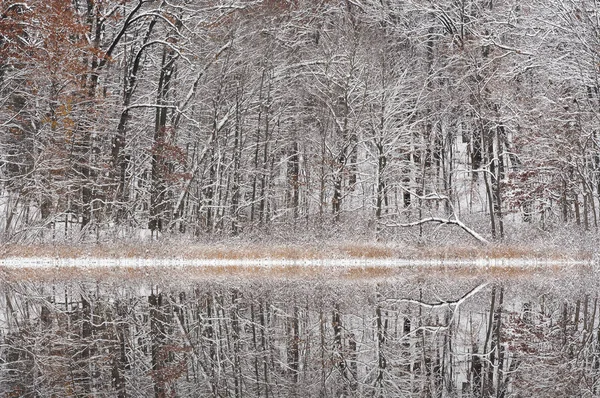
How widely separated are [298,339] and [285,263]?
14156 mm

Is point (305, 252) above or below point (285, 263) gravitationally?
above

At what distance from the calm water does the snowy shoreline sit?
5.66 m

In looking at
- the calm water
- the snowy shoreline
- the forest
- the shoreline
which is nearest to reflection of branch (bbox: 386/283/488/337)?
the calm water

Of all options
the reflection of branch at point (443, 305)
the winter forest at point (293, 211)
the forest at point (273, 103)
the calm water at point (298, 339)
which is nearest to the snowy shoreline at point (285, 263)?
the winter forest at point (293, 211)

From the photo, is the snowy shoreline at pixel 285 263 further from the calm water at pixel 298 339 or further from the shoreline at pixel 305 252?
the calm water at pixel 298 339

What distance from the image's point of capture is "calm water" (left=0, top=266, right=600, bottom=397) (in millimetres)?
7168

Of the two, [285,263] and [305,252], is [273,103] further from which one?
[285,263]

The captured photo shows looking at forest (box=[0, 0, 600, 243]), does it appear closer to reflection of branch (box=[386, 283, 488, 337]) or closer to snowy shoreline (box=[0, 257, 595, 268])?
snowy shoreline (box=[0, 257, 595, 268])

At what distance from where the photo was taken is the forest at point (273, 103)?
26.0 m

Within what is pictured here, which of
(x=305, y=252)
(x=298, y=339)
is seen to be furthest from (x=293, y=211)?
(x=298, y=339)

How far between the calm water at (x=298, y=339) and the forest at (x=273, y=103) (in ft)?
31.9

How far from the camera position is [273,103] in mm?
31250

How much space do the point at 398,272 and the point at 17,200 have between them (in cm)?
1251

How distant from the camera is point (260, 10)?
2967cm
